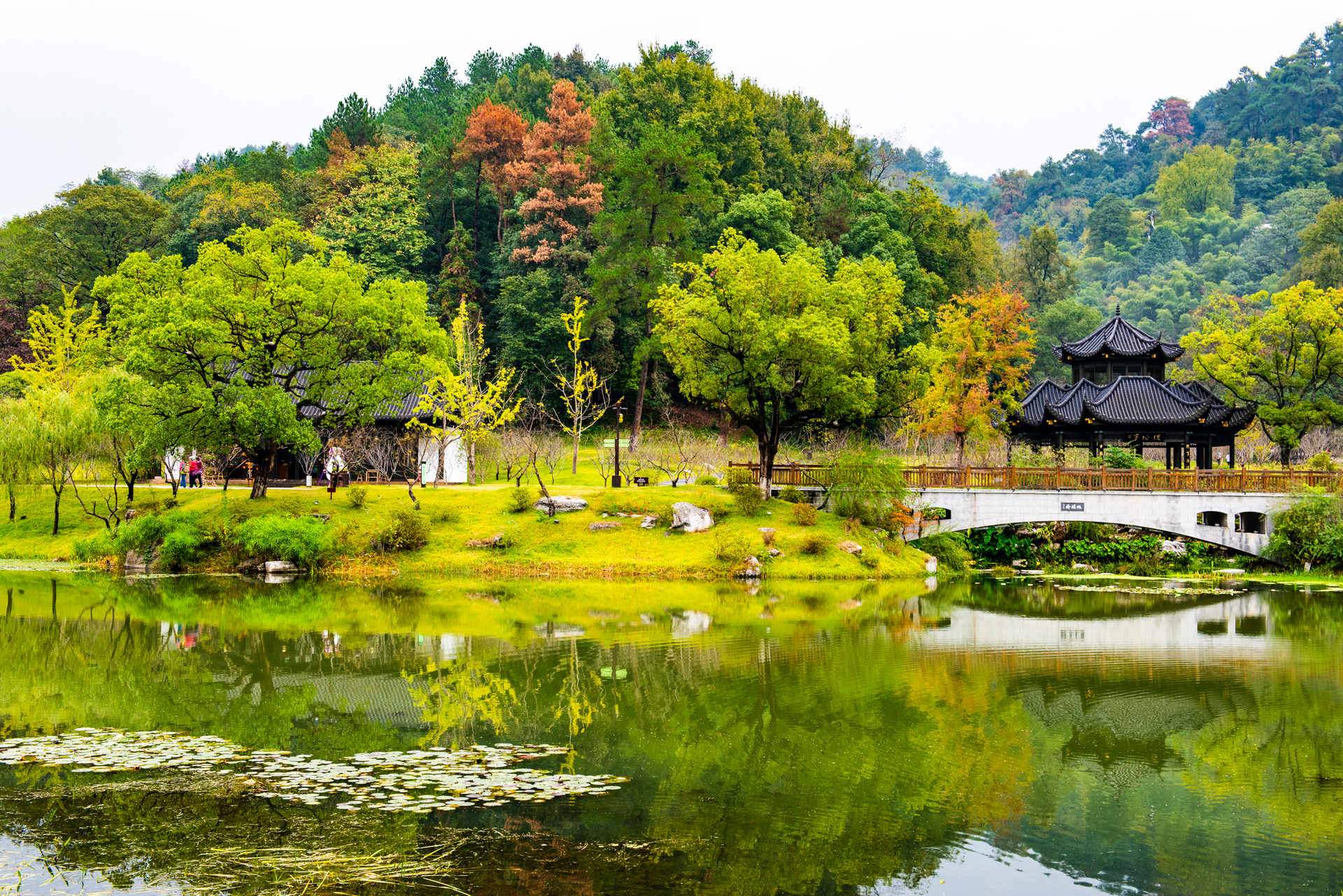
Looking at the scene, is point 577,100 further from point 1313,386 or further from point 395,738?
point 395,738

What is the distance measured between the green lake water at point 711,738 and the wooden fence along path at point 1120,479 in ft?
30.9

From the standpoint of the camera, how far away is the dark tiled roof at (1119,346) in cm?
4250

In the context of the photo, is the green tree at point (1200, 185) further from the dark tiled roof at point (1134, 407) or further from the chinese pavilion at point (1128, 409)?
the dark tiled roof at point (1134, 407)

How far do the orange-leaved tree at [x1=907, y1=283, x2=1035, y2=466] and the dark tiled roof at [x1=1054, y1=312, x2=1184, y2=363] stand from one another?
10.8 ft

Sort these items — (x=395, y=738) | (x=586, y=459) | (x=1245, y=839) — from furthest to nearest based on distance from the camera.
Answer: (x=586, y=459), (x=395, y=738), (x=1245, y=839)

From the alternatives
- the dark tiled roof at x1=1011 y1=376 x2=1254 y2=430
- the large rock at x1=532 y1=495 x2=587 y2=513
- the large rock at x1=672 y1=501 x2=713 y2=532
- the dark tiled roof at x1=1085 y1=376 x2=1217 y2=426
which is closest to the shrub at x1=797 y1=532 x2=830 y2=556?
the large rock at x1=672 y1=501 x2=713 y2=532

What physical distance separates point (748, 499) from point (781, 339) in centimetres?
549

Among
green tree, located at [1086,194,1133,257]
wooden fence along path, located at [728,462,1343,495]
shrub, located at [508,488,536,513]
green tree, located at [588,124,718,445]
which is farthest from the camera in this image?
green tree, located at [1086,194,1133,257]

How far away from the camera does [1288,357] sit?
42281 millimetres

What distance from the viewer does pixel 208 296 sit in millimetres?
33781

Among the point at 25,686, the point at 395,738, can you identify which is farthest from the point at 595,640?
the point at 25,686

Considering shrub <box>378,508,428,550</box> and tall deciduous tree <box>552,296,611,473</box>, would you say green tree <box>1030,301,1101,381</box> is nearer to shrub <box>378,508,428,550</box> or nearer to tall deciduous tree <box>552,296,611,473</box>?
tall deciduous tree <box>552,296,611,473</box>

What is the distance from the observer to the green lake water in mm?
9367

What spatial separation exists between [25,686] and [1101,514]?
3143cm
